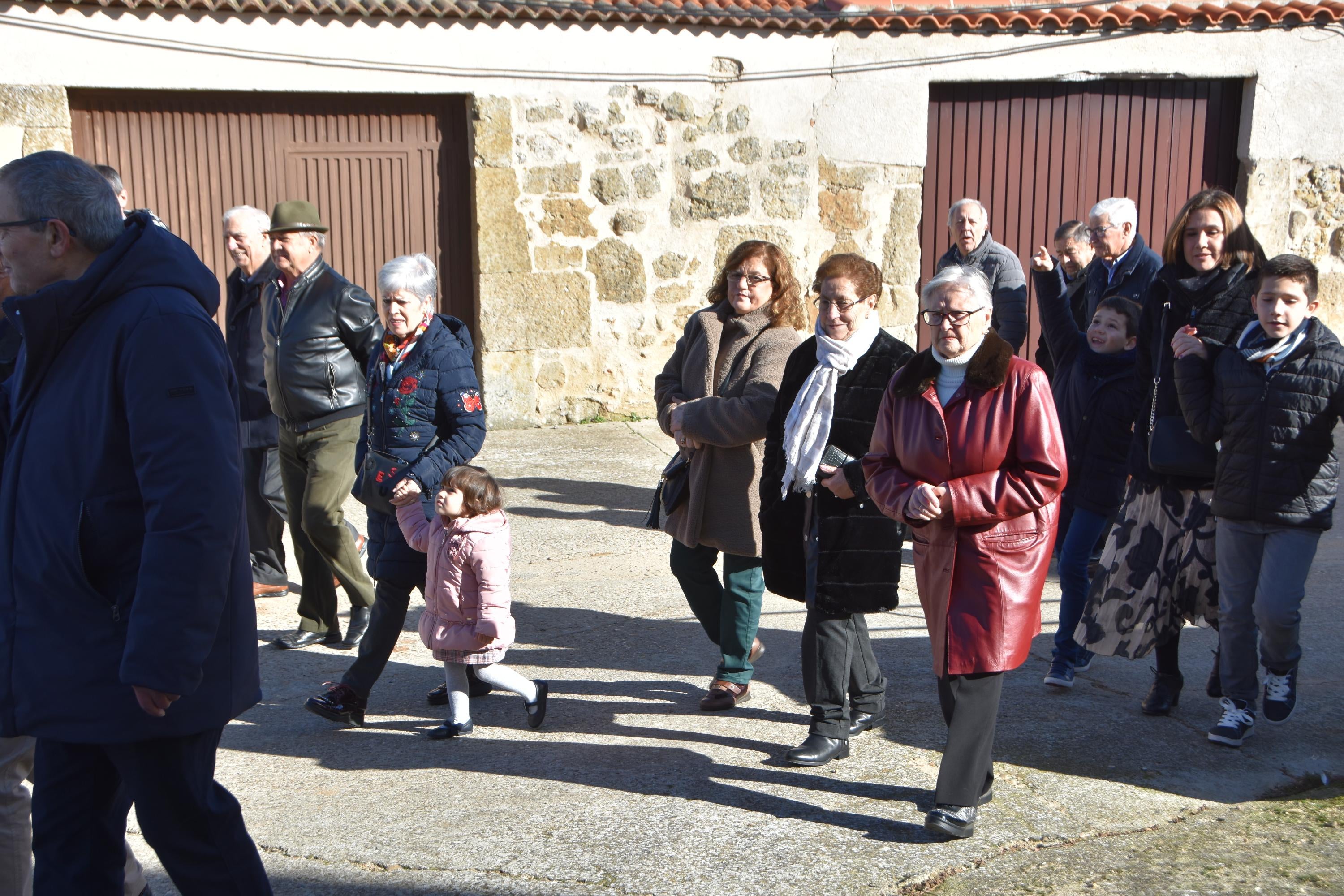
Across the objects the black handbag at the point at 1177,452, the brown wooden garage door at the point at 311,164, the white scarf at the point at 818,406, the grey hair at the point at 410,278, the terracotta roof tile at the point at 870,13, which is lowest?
the black handbag at the point at 1177,452

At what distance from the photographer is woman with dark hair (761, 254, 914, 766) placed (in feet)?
13.0

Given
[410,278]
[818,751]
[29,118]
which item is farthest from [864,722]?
[29,118]

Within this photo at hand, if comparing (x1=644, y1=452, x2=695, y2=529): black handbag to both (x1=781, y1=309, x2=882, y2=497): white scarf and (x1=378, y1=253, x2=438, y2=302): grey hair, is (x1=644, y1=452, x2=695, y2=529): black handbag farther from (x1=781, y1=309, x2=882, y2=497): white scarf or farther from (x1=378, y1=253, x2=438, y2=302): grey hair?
(x1=378, y1=253, x2=438, y2=302): grey hair

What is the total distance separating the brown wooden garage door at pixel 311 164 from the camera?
28.8 ft

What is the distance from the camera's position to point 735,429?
4.38 meters

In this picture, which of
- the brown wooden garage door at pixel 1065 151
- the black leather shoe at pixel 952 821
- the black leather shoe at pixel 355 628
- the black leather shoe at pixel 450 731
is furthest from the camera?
the brown wooden garage door at pixel 1065 151

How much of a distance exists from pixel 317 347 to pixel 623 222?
4.76 meters

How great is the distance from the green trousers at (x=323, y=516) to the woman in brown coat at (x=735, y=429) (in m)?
1.40

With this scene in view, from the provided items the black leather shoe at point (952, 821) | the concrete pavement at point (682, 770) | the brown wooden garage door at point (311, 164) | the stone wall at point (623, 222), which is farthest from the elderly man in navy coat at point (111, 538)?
the stone wall at point (623, 222)

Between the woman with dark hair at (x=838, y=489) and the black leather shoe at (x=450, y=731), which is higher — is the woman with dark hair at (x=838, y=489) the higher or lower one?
the higher one

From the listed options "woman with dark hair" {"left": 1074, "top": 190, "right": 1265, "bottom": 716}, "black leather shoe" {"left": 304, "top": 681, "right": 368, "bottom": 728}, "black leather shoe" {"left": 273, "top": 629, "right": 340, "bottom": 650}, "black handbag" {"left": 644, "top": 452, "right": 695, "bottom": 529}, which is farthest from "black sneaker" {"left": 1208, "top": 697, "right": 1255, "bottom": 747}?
"black leather shoe" {"left": 273, "top": 629, "right": 340, "bottom": 650}

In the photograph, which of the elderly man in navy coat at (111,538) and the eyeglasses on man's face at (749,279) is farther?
the eyeglasses on man's face at (749,279)

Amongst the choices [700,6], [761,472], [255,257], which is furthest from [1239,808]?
[700,6]

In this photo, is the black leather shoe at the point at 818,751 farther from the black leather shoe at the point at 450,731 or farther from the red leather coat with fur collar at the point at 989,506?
the black leather shoe at the point at 450,731
